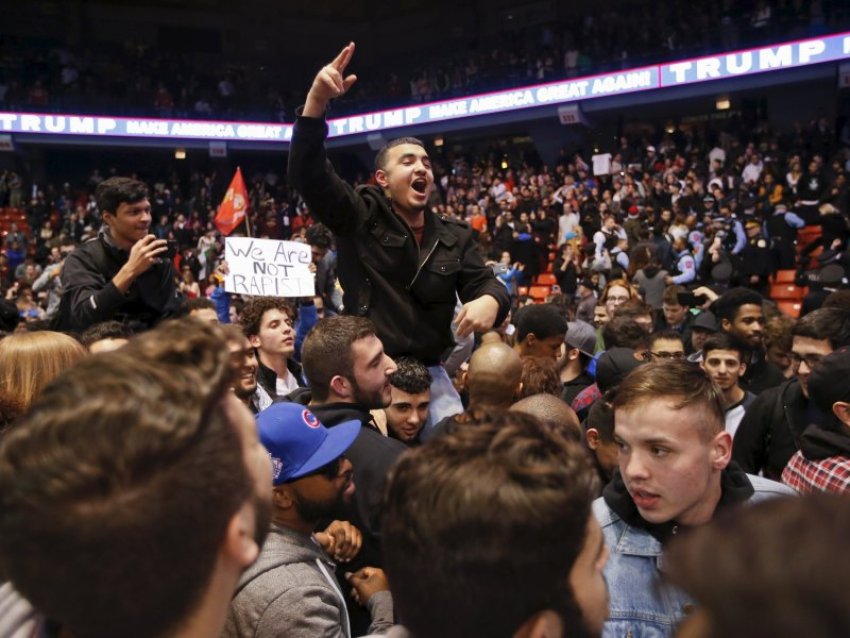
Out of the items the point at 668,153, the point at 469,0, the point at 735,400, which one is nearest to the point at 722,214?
the point at 668,153

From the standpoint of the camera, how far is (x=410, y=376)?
345 centimetres

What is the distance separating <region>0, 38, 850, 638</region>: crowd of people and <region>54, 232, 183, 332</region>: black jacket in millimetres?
11

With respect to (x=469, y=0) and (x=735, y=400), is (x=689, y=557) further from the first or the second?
(x=469, y=0)

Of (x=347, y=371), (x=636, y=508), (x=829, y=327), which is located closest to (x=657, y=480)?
(x=636, y=508)

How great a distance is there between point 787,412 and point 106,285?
291cm

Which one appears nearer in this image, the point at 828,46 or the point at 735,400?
the point at 735,400

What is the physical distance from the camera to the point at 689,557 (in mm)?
771

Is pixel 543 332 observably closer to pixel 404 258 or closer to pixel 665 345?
pixel 665 345

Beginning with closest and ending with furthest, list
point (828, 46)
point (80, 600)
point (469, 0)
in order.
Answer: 1. point (80, 600)
2. point (828, 46)
3. point (469, 0)

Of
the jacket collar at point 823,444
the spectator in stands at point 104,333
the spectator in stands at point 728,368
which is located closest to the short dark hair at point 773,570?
the jacket collar at point 823,444

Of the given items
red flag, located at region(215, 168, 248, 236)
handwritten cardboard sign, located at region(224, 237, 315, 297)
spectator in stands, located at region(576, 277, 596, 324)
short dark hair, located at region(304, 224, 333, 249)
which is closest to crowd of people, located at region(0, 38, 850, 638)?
handwritten cardboard sign, located at region(224, 237, 315, 297)

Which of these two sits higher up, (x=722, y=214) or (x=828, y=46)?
(x=828, y=46)

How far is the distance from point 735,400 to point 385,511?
11.8 ft

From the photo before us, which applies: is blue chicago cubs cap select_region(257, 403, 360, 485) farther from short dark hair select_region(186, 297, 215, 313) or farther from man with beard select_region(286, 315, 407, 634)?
short dark hair select_region(186, 297, 215, 313)
